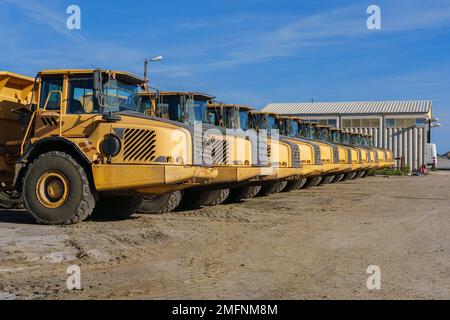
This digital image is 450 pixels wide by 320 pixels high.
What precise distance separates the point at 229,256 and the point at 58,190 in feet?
12.5

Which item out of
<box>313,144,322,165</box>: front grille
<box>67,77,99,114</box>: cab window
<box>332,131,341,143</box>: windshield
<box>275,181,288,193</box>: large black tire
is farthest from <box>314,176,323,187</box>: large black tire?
<box>67,77,99,114</box>: cab window

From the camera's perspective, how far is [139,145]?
9.78 meters

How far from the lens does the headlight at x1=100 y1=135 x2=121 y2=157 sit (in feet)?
32.2

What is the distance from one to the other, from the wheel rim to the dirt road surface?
52 cm

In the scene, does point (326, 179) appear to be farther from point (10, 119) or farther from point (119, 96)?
point (119, 96)

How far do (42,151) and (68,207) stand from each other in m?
1.20

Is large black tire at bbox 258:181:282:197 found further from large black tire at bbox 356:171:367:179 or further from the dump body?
large black tire at bbox 356:171:367:179

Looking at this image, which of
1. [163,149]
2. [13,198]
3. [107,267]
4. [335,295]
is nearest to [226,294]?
[335,295]

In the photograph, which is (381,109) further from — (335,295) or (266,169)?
(335,295)

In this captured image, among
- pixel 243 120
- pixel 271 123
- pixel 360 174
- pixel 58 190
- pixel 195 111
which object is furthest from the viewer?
pixel 360 174

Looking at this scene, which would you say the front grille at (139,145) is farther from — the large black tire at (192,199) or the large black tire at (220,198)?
the large black tire at (220,198)

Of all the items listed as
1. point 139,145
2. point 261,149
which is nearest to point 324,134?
point 261,149

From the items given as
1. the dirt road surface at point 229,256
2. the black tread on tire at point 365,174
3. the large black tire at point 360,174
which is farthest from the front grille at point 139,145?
the black tread on tire at point 365,174
